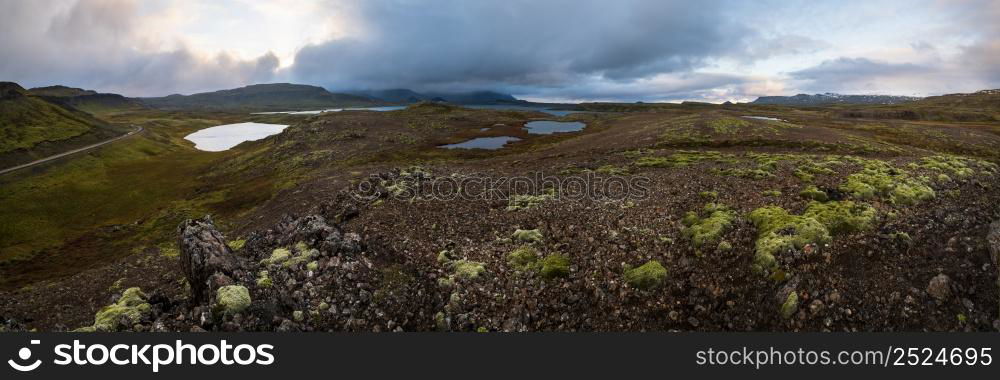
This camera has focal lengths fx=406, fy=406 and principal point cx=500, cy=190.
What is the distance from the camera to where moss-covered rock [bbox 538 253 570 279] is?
A: 60.1 ft

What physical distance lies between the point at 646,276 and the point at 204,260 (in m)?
19.3

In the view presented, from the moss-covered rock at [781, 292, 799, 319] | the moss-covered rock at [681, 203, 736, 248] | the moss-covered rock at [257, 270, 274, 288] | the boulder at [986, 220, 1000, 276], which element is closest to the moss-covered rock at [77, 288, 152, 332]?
the moss-covered rock at [257, 270, 274, 288]

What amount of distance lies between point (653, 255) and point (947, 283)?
32.0 ft

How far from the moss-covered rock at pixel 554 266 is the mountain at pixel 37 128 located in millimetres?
126649

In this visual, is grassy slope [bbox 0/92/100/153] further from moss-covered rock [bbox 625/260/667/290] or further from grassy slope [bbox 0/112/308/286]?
moss-covered rock [bbox 625/260/667/290]

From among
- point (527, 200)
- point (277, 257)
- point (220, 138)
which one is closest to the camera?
point (277, 257)

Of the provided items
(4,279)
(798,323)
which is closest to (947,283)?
(798,323)

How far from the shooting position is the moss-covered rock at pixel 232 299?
607 inches

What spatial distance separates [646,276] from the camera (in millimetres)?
17188

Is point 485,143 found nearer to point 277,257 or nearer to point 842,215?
point 277,257

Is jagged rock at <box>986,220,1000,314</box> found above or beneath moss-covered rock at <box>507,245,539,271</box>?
above

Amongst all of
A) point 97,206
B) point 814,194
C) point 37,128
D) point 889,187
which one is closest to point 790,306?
point 814,194

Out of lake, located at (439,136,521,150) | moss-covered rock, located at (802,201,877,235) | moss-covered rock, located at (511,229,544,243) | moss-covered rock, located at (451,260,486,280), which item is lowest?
A: moss-covered rock, located at (451,260,486,280)

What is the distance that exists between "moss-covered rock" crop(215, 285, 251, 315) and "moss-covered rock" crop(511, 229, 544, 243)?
1272 cm
